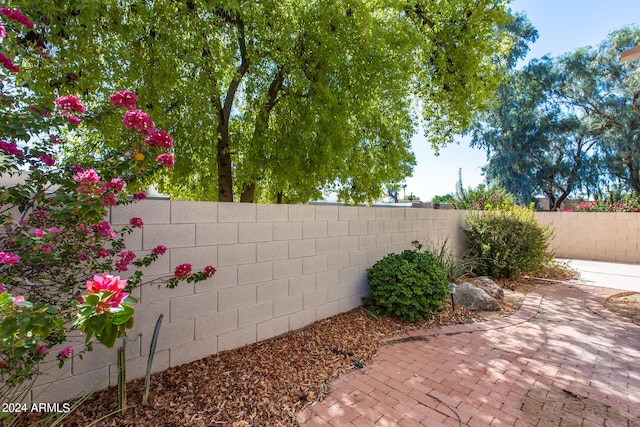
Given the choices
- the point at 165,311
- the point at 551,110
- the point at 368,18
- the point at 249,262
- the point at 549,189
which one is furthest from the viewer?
the point at 549,189

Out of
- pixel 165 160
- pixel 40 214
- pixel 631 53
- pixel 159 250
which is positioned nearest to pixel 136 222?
pixel 159 250

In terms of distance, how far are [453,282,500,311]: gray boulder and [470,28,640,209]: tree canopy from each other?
583 inches

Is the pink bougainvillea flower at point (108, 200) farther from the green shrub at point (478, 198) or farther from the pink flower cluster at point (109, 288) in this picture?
the green shrub at point (478, 198)

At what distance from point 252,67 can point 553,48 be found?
18010mm

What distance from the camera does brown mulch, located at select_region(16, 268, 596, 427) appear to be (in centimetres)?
209

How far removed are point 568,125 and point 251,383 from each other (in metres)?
19.8

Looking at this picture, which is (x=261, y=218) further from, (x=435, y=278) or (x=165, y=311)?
(x=435, y=278)

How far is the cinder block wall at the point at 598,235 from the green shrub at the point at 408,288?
644 cm

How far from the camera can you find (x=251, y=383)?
98.6 inches

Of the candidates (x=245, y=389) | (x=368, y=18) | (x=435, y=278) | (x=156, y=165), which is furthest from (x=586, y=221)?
(x=156, y=165)

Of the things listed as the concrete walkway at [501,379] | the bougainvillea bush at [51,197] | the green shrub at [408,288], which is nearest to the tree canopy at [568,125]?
the concrete walkway at [501,379]

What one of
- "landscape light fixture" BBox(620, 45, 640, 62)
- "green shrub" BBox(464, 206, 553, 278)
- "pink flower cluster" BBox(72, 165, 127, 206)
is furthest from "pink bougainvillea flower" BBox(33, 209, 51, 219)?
"green shrub" BBox(464, 206, 553, 278)

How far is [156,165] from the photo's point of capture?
6.48 feet

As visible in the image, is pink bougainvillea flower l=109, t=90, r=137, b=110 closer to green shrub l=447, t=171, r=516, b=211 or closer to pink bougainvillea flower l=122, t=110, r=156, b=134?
pink bougainvillea flower l=122, t=110, r=156, b=134
